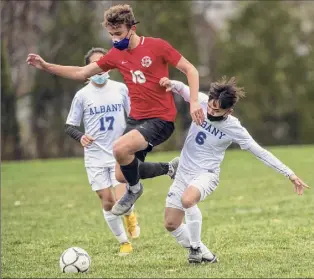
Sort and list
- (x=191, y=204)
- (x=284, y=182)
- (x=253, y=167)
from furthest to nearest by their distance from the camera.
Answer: (x=253, y=167) < (x=284, y=182) < (x=191, y=204)

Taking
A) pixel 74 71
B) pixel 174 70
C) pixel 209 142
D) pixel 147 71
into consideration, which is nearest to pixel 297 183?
pixel 209 142

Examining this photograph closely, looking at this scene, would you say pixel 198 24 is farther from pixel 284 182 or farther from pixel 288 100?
pixel 284 182

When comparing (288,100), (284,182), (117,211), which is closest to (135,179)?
(117,211)

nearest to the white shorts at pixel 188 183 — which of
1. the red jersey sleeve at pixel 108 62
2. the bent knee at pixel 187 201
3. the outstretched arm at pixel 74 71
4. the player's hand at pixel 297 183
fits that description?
the bent knee at pixel 187 201

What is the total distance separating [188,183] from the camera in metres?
7.62

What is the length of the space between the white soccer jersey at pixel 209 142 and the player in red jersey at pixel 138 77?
232 mm

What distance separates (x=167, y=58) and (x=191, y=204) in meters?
1.47

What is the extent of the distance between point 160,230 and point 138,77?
3.67 metres

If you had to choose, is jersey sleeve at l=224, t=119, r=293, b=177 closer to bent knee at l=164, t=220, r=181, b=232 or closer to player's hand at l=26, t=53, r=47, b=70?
bent knee at l=164, t=220, r=181, b=232

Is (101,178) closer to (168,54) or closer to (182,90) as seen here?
(182,90)

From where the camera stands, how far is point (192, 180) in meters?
7.55

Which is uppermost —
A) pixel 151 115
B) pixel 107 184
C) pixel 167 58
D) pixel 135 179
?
pixel 167 58

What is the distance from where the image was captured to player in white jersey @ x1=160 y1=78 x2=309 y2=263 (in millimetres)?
7344

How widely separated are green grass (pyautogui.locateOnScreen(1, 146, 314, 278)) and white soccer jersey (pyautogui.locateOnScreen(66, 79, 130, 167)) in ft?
3.57
